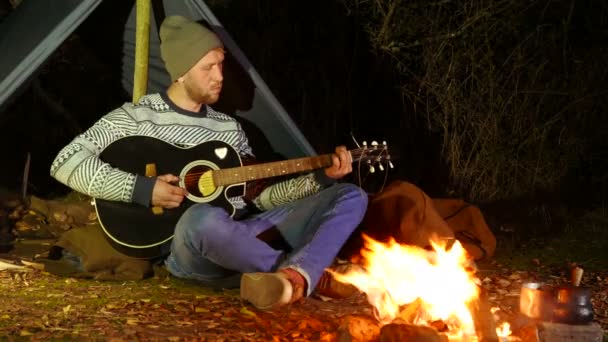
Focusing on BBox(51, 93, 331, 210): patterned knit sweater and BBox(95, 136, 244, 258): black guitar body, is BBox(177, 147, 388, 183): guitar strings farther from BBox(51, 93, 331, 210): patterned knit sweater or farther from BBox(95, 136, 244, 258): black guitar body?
BBox(51, 93, 331, 210): patterned knit sweater

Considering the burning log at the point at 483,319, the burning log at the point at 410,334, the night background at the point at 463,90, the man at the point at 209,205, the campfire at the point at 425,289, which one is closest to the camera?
the burning log at the point at 410,334

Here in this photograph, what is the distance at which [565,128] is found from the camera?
6.12 metres

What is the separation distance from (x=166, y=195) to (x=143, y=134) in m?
0.41

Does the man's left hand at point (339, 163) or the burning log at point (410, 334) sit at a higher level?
the man's left hand at point (339, 163)

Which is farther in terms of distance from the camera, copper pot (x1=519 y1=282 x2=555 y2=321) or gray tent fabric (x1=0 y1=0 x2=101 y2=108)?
gray tent fabric (x1=0 y1=0 x2=101 y2=108)

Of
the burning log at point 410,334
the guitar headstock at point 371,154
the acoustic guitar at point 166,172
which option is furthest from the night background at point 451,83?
the burning log at point 410,334

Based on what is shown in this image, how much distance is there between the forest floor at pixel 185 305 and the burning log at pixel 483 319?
22 centimetres

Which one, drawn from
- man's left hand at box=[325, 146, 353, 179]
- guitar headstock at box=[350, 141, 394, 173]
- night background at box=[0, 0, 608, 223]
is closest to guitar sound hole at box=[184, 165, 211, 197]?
man's left hand at box=[325, 146, 353, 179]

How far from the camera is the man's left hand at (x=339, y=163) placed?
12.3ft

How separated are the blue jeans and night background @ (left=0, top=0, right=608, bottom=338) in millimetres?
2093

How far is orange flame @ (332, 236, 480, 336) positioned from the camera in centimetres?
273

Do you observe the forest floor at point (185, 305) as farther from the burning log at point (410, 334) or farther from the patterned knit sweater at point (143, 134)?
the patterned knit sweater at point (143, 134)

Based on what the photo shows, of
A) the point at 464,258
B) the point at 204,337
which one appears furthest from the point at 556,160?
the point at 204,337

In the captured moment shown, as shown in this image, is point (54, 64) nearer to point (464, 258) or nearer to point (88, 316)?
point (88, 316)
